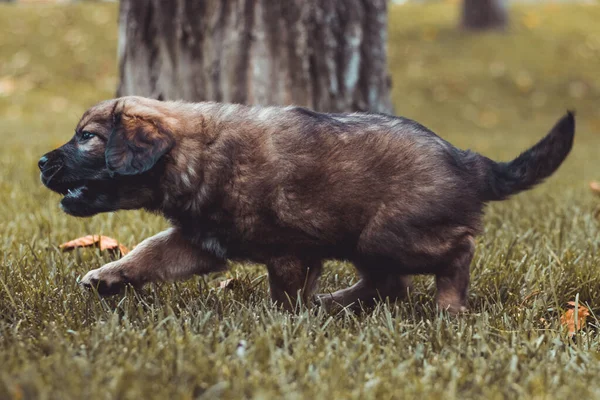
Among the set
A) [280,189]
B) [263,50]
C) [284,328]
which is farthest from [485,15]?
[284,328]

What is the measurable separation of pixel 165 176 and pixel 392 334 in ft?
3.43

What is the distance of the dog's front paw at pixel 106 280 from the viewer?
3023mm

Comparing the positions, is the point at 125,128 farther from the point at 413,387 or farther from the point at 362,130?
the point at 413,387

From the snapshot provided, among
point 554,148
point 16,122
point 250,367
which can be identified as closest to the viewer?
point 250,367

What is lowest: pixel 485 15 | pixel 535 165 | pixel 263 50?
pixel 535 165

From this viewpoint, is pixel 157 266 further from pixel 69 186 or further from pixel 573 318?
pixel 573 318

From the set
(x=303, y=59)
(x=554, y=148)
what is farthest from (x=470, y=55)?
(x=554, y=148)

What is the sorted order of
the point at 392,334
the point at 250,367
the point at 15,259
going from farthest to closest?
the point at 15,259 → the point at 392,334 → the point at 250,367

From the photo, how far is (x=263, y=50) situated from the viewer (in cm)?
496

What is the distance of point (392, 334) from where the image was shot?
99.6 inches

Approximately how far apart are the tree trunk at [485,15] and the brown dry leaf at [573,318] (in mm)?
14156

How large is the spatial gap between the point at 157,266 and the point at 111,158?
0.50 m

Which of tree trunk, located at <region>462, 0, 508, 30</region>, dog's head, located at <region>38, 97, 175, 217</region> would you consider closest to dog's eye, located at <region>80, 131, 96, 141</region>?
dog's head, located at <region>38, 97, 175, 217</region>

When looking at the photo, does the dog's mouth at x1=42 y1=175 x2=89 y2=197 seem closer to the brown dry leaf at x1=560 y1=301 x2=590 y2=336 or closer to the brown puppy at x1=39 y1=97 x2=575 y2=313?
the brown puppy at x1=39 y1=97 x2=575 y2=313
